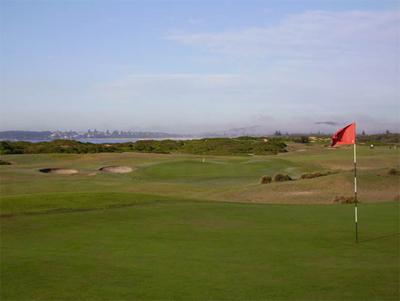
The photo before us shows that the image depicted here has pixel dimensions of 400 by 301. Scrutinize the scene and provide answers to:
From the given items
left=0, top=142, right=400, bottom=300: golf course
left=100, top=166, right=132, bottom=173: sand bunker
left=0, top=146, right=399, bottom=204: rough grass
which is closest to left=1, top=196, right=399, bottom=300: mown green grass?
left=0, top=142, right=400, bottom=300: golf course

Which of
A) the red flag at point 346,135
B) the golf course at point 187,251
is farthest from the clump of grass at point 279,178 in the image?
the red flag at point 346,135

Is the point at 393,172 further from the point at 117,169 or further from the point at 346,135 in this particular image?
the point at 117,169

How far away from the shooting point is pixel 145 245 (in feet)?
28.7

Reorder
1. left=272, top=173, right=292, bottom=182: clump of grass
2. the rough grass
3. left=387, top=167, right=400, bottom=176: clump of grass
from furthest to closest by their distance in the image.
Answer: left=272, top=173, right=292, bottom=182: clump of grass < left=387, top=167, right=400, bottom=176: clump of grass < the rough grass

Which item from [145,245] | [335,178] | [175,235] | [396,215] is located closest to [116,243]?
[145,245]

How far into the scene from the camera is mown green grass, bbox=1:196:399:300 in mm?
5949

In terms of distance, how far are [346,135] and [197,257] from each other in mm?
4777

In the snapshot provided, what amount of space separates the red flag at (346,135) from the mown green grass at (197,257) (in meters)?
2.42

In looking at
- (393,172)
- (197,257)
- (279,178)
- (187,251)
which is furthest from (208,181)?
(197,257)

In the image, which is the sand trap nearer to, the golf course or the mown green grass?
the golf course

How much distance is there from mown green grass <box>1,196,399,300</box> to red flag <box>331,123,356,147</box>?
2415mm

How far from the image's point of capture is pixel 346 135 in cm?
937

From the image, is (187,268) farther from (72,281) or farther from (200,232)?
(200,232)

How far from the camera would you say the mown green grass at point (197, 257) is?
19.5 ft
